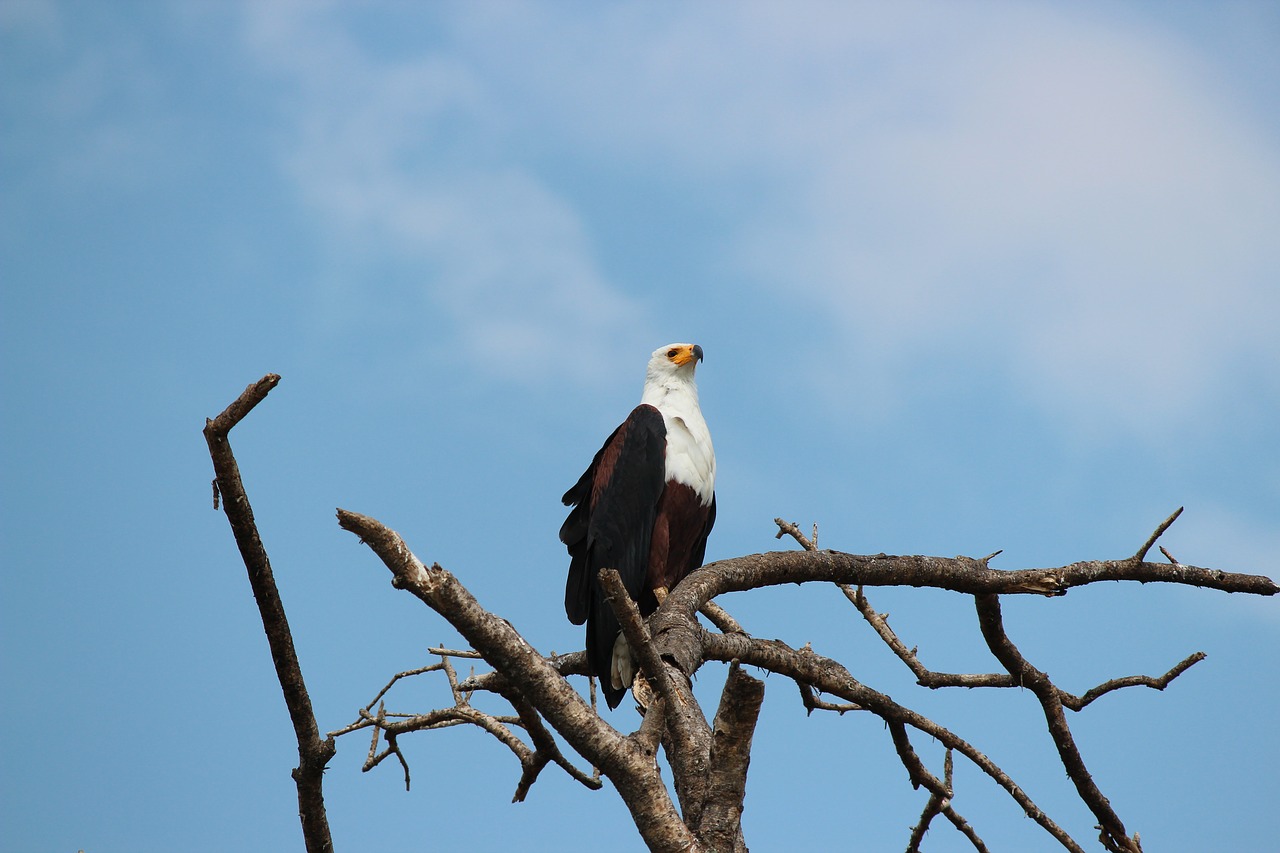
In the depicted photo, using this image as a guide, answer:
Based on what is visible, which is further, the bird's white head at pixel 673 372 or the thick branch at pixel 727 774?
the bird's white head at pixel 673 372

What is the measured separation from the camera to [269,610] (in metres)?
2.82

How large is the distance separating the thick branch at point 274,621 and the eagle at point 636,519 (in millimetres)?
1664

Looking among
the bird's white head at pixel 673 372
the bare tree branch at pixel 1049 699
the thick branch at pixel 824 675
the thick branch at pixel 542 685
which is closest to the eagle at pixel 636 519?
the bird's white head at pixel 673 372

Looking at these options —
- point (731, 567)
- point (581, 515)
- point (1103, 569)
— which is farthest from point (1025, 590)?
point (581, 515)

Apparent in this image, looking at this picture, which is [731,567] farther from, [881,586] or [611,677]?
[611,677]

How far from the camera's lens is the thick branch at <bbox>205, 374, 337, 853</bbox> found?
261 centimetres

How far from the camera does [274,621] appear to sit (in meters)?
2.85

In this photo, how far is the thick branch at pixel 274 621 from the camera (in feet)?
8.55

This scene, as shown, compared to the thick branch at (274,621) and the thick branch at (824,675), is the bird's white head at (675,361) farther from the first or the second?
the thick branch at (274,621)

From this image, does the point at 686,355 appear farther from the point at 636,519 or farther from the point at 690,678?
the point at 690,678

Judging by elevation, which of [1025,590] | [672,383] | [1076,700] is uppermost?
[672,383]

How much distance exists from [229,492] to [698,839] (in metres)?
1.42

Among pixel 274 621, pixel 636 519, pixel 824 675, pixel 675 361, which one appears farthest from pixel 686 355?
pixel 274 621

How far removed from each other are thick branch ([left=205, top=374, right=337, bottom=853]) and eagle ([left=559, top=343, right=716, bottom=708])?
5.46 ft
